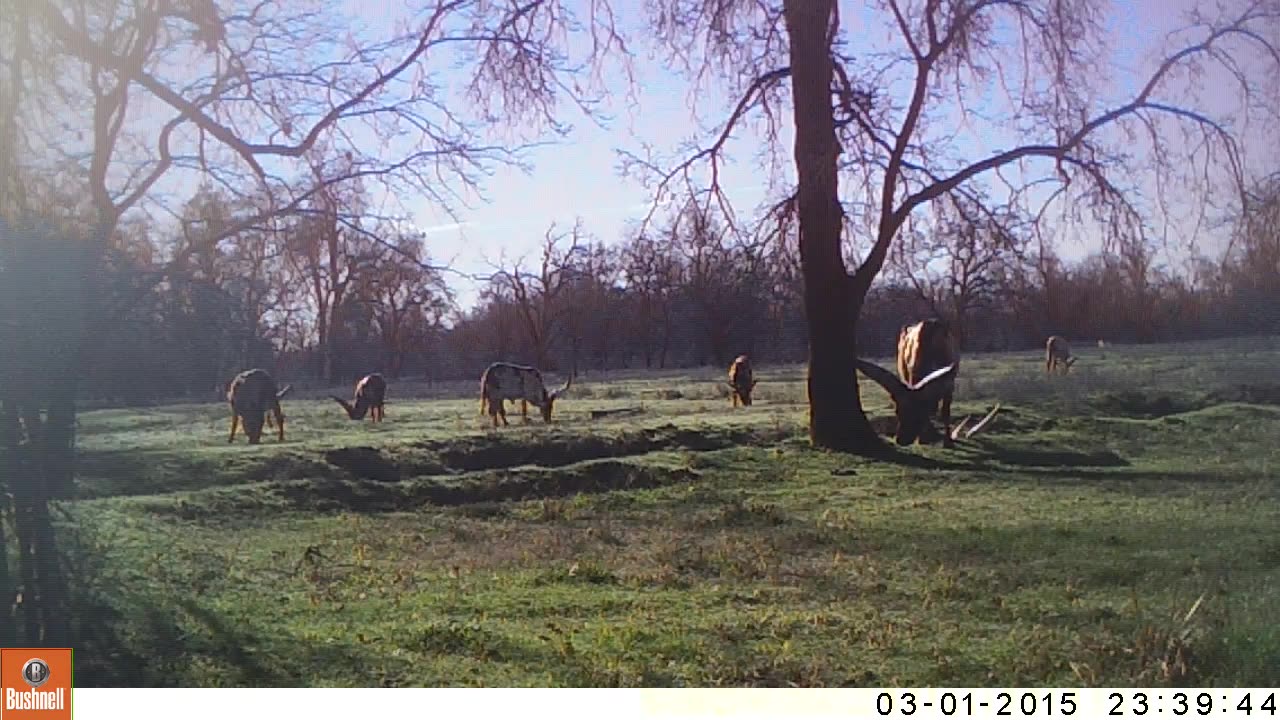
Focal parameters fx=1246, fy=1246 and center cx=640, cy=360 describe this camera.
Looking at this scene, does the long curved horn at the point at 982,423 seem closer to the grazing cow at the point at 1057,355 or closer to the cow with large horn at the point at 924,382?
the cow with large horn at the point at 924,382

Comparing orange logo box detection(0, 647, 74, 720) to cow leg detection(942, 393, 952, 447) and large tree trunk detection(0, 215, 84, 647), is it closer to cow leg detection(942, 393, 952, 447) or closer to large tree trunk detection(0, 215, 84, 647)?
large tree trunk detection(0, 215, 84, 647)

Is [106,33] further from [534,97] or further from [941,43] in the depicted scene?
[941,43]

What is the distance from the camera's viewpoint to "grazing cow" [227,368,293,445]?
402 inches

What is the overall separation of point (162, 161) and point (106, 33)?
76cm

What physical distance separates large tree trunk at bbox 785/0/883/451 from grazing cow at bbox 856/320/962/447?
42 centimetres

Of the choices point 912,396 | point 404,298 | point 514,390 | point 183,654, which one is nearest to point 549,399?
point 514,390

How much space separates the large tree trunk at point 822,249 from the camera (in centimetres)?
1388

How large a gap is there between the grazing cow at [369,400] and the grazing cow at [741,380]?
388 centimetres

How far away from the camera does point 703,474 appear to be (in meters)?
12.8

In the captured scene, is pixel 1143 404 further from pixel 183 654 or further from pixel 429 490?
pixel 183 654

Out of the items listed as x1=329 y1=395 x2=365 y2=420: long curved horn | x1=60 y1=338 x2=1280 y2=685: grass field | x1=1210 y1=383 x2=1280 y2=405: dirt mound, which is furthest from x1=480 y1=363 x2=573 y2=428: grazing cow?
x1=1210 y1=383 x2=1280 y2=405: dirt mound

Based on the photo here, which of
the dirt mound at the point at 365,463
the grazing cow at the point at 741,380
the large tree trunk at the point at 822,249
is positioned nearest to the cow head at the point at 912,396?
the large tree trunk at the point at 822,249

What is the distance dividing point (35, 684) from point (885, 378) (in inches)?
447
